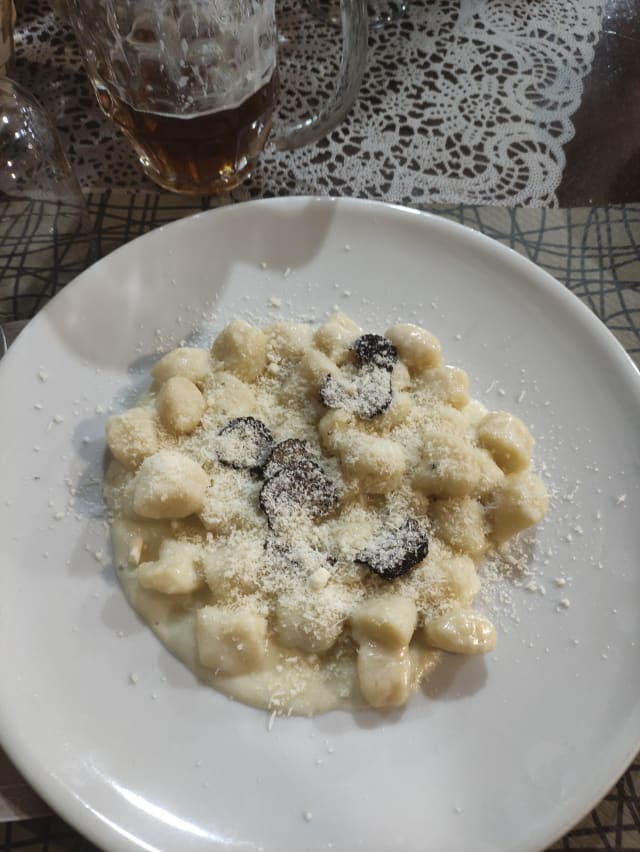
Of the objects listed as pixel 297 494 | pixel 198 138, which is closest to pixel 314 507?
pixel 297 494

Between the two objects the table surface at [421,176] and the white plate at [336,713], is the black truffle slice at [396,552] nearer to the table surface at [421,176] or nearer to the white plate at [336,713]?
the white plate at [336,713]

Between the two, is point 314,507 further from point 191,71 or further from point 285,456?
point 191,71

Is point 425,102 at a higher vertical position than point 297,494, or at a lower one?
higher

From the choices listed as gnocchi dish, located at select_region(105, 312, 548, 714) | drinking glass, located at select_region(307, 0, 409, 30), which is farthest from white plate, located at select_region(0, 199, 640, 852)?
drinking glass, located at select_region(307, 0, 409, 30)

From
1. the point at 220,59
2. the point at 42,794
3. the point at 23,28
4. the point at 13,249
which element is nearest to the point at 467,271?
the point at 220,59

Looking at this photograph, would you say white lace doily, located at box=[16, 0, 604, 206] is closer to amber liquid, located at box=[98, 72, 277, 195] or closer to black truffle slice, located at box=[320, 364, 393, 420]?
amber liquid, located at box=[98, 72, 277, 195]

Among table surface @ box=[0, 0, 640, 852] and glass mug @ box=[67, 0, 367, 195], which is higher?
glass mug @ box=[67, 0, 367, 195]

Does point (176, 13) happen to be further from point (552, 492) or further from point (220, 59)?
point (552, 492)

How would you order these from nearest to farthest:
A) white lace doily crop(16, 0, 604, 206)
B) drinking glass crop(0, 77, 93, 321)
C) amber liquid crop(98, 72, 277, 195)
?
1. amber liquid crop(98, 72, 277, 195)
2. drinking glass crop(0, 77, 93, 321)
3. white lace doily crop(16, 0, 604, 206)
